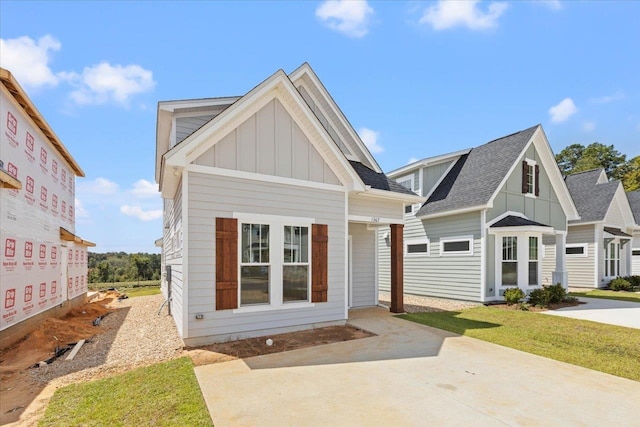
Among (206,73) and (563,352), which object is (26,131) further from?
(563,352)

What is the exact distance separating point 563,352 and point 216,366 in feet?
21.8

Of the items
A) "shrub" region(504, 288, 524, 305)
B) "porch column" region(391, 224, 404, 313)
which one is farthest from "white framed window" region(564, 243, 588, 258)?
"porch column" region(391, 224, 404, 313)

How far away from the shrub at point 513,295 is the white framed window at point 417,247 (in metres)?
3.52

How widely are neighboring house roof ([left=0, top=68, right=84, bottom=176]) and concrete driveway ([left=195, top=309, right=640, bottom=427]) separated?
784cm

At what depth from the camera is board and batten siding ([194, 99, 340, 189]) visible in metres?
6.88

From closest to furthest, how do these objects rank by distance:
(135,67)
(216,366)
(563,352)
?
(216,366) → (563,352) → (135,67)

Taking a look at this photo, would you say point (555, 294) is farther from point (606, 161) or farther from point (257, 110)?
point (606, 161)

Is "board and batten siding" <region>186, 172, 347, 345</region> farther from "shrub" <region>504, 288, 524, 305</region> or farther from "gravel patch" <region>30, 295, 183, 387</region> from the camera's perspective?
"shrub" <region>504, 288, 524, 305</region>

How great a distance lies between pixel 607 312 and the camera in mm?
10758

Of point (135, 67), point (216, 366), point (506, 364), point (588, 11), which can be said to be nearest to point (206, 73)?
point (135, 67)

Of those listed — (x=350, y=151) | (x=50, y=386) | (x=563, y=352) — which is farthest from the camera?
(x=350, y=151)

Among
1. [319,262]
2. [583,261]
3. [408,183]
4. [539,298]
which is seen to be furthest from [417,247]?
[583,261]

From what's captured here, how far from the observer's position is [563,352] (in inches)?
248

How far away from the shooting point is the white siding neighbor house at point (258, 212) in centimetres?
645
